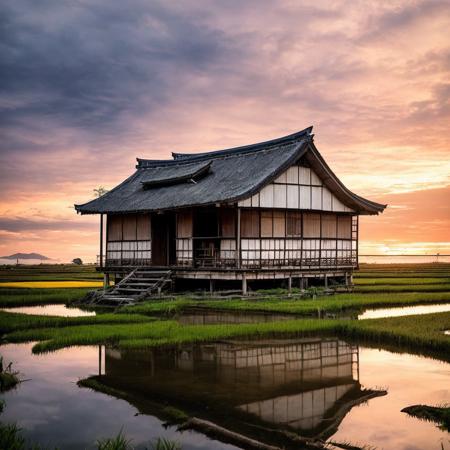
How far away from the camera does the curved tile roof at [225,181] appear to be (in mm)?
29223

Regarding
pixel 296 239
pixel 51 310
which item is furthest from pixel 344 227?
pixel 51 310

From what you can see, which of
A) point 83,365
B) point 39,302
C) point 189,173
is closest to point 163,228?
point 189,173

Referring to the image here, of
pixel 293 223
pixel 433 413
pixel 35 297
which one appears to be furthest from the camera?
pixel 293 223

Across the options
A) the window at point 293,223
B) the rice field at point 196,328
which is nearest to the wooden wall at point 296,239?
the window at point 293,223

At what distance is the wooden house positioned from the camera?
1155 inches

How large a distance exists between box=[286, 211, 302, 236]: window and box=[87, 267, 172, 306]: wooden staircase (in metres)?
6.92

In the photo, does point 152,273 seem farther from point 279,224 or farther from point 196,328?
point 196,328

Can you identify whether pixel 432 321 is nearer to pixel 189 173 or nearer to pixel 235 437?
pixel 235 437

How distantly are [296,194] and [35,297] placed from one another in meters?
14.8

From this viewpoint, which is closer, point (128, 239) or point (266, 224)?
point (266, 224)

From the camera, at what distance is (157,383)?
1184 centimetres

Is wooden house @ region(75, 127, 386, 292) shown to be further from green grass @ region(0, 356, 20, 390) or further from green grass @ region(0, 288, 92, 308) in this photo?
green grass @ region(0, 356, 20, 390)

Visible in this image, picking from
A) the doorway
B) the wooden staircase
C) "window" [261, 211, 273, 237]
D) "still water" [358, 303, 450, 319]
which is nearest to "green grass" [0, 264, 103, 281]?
the doorway

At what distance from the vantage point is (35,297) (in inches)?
1160
